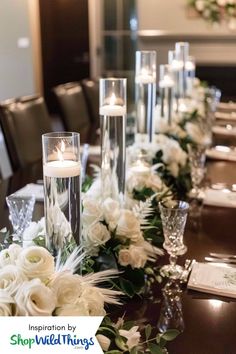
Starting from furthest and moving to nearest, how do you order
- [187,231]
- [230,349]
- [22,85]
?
[22,85] < [187,231] < [230,349]

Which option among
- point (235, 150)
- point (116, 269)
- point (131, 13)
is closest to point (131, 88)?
point (131, 13)

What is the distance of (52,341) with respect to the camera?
0.65 metres

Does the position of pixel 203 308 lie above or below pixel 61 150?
below

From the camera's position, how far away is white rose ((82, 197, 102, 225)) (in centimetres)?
97

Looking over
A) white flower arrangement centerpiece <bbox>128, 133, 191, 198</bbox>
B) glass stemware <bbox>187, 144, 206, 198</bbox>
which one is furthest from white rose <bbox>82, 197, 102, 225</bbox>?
glass stemware <bbox>187, 144, 206, 198</bbox>

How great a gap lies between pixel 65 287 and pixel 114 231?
283 mm

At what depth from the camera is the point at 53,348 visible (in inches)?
25.4

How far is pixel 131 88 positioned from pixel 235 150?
12.5 ft

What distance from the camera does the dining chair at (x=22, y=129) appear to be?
84.2 inches

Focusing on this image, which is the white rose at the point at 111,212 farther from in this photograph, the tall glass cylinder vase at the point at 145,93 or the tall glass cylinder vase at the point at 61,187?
the tall glass cylinder vase at the point at 145,93

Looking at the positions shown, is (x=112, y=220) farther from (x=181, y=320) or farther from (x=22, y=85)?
(x=22, y=85)

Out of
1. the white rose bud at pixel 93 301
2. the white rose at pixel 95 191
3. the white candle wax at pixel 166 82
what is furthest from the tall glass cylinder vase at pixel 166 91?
the white rose bud at pixel 93 301

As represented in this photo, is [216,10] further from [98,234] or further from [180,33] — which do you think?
[98,234]

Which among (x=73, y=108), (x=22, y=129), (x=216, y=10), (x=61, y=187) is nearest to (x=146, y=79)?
(x=22, y=129)
